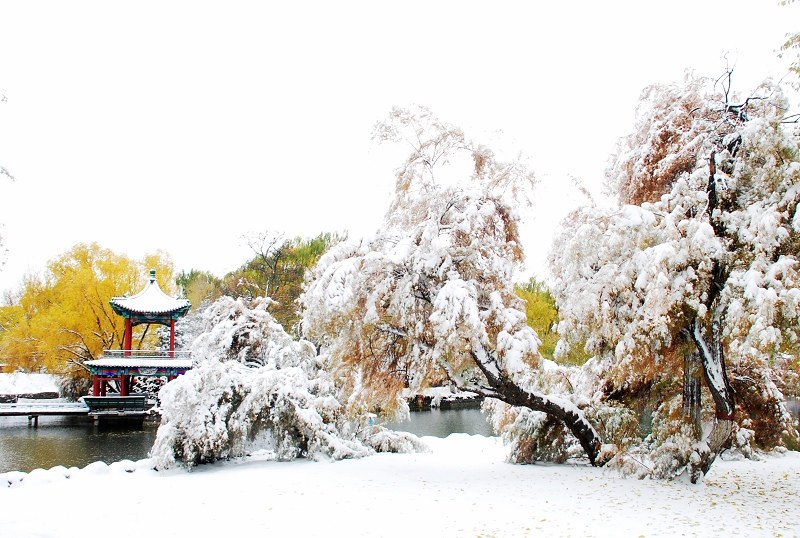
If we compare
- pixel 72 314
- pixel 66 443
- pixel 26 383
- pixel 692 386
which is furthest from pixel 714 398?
pixel 26 383

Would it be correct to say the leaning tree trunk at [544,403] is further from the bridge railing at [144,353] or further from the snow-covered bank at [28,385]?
the snow-covered bank at [28,385]

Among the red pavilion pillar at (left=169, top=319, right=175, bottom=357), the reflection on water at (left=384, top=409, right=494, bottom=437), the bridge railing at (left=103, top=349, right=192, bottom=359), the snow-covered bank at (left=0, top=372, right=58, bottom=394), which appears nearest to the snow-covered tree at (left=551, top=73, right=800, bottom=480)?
the reflection on water at (left=384, top=409, right=494, bottom=437)

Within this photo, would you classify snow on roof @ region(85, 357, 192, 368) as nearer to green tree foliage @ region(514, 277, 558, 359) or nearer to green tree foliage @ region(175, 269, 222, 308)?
green tree foliage @ region(175, 269, 222, 308)

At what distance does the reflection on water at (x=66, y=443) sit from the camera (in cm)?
1600

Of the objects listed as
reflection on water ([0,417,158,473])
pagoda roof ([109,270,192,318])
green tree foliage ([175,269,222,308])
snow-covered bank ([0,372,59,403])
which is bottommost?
reflection on water ([0,417,158,473])

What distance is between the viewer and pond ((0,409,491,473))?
16.3 meters

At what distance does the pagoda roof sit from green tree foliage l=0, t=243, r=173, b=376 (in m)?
3.61

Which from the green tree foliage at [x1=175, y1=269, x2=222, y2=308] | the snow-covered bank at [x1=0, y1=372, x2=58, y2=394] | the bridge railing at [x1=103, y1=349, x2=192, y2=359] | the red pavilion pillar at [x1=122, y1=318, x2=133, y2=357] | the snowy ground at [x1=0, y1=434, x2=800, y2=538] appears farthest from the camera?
the green tree foliage at [x1=175, y1=269, x2=222, y2=308]

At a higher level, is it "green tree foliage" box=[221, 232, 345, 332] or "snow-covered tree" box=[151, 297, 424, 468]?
"green tree foliage" box=[221, 232, 345, 332]

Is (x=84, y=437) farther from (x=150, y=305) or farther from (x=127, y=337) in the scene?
(x=150, y=305)

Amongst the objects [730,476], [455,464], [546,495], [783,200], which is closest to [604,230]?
[783,200]

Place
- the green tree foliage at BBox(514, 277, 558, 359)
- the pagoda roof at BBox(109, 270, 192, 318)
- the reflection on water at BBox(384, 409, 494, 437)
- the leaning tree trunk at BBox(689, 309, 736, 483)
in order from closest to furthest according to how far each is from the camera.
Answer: the leaning tree trunk at BBox(689, 309, 736, 483), the reflection on water at BBox(384, 409, 494, 437), the pagoda roof at BBox(109, 270, 192, 318), the green tree foliage at BBox(514, 277, 558, 359)

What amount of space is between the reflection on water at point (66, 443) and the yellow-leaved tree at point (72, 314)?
3.92 meters

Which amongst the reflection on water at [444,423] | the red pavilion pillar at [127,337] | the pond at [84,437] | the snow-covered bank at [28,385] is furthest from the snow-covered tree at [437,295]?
the snow-covered bank at [28,385]
